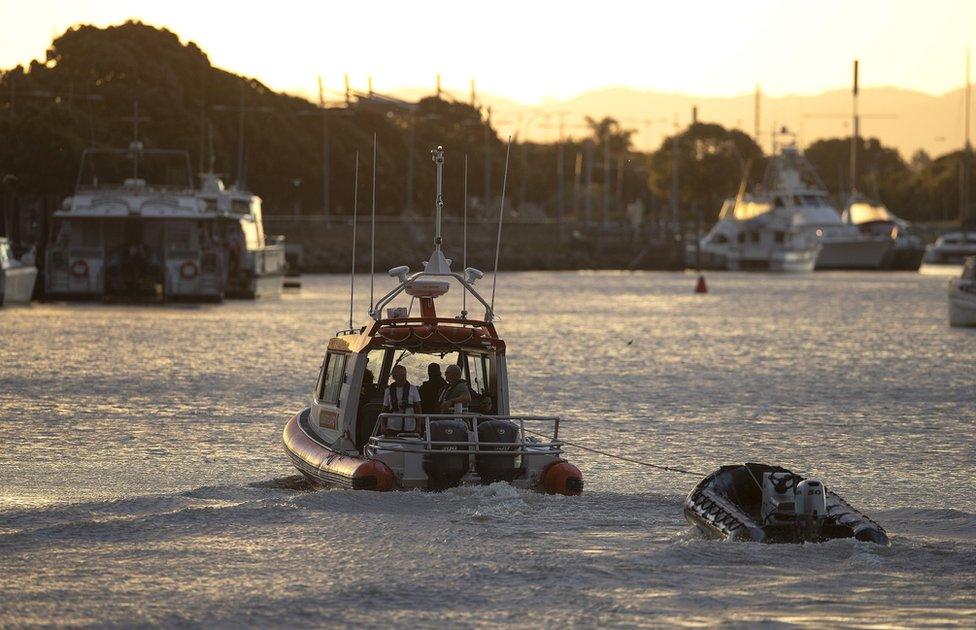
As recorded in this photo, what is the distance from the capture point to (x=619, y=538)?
19.5 m

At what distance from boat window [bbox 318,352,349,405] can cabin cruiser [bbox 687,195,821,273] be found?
117163mm

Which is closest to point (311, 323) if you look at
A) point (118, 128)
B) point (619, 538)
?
point (118, 128)

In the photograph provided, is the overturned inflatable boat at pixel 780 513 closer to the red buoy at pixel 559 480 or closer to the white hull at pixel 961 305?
the red buoy at pixel 559 480

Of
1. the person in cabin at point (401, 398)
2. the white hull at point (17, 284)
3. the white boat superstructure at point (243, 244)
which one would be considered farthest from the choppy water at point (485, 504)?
the white boat superstructure at point (243, 244)

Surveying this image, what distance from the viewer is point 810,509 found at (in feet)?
59.5

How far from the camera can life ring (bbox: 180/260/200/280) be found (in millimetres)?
69750

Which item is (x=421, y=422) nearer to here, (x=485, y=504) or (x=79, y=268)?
(x=485, y=504)

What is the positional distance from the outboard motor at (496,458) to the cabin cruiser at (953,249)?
14483 cm

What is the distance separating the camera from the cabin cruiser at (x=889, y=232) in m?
146

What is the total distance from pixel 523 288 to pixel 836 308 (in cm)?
2319

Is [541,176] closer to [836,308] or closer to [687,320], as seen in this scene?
[836,308]

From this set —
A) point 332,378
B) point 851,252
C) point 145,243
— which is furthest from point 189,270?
point 851,252

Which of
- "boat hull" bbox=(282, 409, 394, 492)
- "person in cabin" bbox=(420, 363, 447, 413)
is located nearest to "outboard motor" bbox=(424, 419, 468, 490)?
"boat hull" bbox=(282, 409, 394, 492)

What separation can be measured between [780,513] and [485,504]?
11.6 feet
